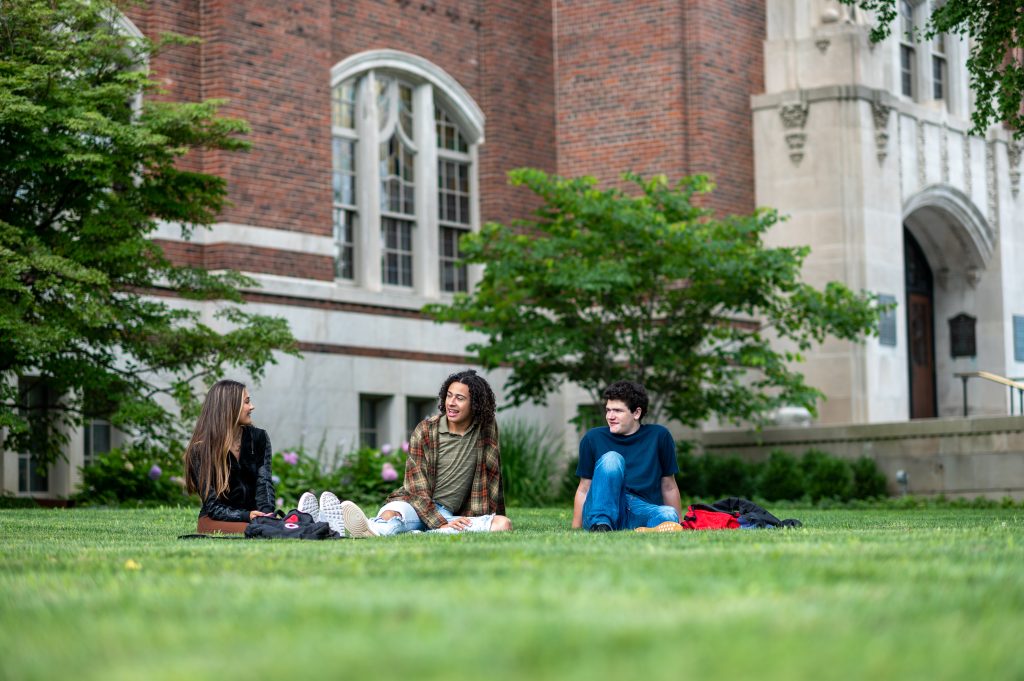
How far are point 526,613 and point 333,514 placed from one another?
581 centimetres

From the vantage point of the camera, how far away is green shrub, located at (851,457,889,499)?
22.8 metres

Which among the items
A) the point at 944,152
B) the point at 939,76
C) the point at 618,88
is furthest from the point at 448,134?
the point at 939,76

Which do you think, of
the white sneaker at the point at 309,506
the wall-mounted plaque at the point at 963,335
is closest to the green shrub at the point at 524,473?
the white sneaker at the point at 309,506

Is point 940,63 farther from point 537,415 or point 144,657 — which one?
point 144,657

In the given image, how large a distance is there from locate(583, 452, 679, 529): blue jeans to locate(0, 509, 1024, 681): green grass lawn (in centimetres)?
249

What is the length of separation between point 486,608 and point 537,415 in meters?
21.7

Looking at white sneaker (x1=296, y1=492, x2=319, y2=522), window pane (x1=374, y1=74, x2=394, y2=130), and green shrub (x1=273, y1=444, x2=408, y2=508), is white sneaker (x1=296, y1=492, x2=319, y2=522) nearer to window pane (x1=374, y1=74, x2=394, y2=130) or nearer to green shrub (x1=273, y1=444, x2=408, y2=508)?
green shrub (x1=273, y1=444, x2=408, y2=508)

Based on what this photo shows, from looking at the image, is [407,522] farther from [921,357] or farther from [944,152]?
[921,357]

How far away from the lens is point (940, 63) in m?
30.6

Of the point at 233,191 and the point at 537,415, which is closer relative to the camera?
the point at 233,191

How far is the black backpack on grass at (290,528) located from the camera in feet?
33.1

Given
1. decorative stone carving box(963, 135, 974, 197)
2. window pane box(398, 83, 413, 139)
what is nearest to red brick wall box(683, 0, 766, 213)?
window pane box(398, 83, 413, 139)

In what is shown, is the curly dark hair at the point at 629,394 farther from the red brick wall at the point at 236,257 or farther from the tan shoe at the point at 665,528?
the red brick wall at the point at 236,257

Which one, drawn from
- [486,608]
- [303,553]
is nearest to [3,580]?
[303,553]
